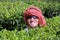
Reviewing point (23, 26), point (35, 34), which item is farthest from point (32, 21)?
point (23, 26)

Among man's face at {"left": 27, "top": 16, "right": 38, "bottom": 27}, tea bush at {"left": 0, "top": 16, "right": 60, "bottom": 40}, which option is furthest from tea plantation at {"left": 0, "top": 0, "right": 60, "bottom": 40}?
man's face at {"left": 27, "top": 16, "right": 38, "bottom": 27}

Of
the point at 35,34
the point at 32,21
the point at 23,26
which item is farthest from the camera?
the point at 23,26

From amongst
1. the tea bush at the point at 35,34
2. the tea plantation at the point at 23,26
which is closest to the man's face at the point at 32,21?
the tea plantation at the point at 23,26

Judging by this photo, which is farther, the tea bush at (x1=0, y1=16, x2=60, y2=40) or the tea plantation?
the tea plantation

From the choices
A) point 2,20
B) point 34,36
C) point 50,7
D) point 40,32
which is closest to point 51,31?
point 40,32

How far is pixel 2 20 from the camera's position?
7301mm

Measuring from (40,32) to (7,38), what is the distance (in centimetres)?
68

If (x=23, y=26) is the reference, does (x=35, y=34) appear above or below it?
above

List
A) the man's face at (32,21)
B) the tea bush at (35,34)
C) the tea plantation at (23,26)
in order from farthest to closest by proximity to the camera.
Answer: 1. the man's face at (32,21)
2. the tea plantation at (23,26)
3. the tea bush at (35,34)

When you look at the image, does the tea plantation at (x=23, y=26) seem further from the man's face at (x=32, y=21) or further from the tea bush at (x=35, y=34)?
the man's face at (x=32, y=21)

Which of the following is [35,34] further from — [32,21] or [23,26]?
[23,26]

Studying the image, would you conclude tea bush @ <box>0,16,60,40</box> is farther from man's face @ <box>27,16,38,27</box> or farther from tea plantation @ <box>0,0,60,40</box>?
man's face @ <box>27,16,38,27</box>

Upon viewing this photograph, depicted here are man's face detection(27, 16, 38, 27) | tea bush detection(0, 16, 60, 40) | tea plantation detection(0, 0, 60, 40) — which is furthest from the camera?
man's face detection(27, 16, 38, 27)

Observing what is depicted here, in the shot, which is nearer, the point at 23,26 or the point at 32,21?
the point at 32,21
